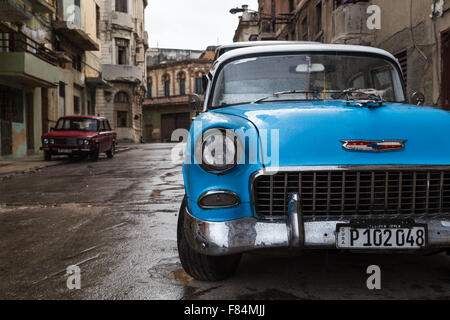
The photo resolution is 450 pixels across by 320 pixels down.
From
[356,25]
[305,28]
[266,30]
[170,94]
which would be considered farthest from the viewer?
[170,94]

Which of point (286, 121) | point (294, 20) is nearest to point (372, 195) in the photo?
point (286, 121)

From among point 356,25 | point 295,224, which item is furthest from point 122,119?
point 295,224

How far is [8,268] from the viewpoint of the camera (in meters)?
3.43

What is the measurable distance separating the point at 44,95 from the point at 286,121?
22.0 m

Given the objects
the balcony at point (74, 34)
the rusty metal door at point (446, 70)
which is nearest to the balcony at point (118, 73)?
the balcony at point (74, 34)

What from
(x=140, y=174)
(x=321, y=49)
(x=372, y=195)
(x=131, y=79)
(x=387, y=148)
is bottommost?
(x=140, y=174)

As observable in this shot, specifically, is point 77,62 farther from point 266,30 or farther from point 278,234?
point 278,234

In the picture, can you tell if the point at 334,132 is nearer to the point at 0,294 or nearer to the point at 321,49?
the point at 321,49

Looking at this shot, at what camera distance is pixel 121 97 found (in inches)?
1638

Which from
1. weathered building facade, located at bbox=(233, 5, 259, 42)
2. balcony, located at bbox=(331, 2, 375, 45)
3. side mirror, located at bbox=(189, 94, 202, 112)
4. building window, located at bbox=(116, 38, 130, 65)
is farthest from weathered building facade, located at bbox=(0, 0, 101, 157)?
weathered building facade, located at bbox=(233, 5, 259, 42)

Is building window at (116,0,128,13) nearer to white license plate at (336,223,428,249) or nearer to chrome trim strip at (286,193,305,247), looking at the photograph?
chrome trim strip at (286,193,305,247)

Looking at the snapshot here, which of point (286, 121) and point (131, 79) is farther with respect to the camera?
point (131, 79)

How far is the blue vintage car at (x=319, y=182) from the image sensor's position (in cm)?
259

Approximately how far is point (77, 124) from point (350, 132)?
47.8 feet
